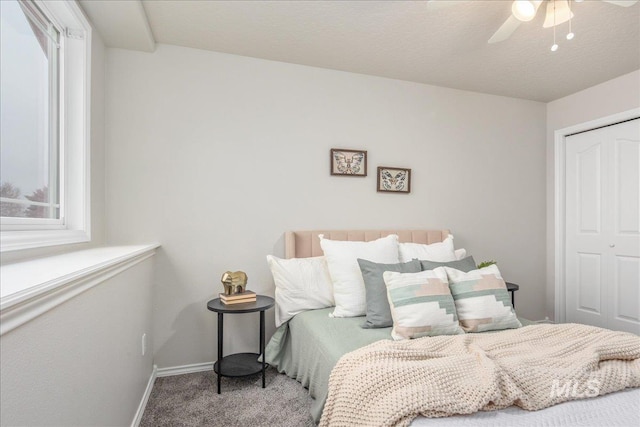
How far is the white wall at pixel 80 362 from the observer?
765 millimetres

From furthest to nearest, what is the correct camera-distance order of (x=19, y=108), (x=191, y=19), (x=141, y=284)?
(x=191, y=19)
(x=141, y=284)
(x=19, y=108)

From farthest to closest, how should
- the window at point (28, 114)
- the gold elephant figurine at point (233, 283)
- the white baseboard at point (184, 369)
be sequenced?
the white baseboard at point (184, 369)
the gold elephant figurine at point (233, 283)
the window at point (28, 114)

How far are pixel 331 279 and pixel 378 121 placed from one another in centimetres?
153

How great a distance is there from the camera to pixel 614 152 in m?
3.33

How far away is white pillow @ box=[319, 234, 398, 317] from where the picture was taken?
7.84ft

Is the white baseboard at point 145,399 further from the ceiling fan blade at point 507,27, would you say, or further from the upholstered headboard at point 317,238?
the ceiling fan blade at point 507,27

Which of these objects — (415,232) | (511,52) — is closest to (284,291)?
(415,232)

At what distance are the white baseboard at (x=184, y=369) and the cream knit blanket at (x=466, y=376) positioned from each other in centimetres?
154

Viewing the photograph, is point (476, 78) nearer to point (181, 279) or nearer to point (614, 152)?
point (614, 152)

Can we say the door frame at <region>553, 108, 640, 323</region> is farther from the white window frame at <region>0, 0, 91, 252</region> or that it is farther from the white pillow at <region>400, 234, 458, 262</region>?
the white window frame at <region>0, 0, 91, 252</region>

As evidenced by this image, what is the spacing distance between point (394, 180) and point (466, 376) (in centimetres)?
214

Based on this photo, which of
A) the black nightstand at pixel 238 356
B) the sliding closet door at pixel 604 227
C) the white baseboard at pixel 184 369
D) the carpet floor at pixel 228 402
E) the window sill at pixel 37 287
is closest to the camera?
the window sill at pixel 37 287

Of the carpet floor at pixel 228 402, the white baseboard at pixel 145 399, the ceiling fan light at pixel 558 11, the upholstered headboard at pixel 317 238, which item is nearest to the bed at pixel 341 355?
the upholstered headboard at pixel 317 238

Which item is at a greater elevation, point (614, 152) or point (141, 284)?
point (614, 152)
